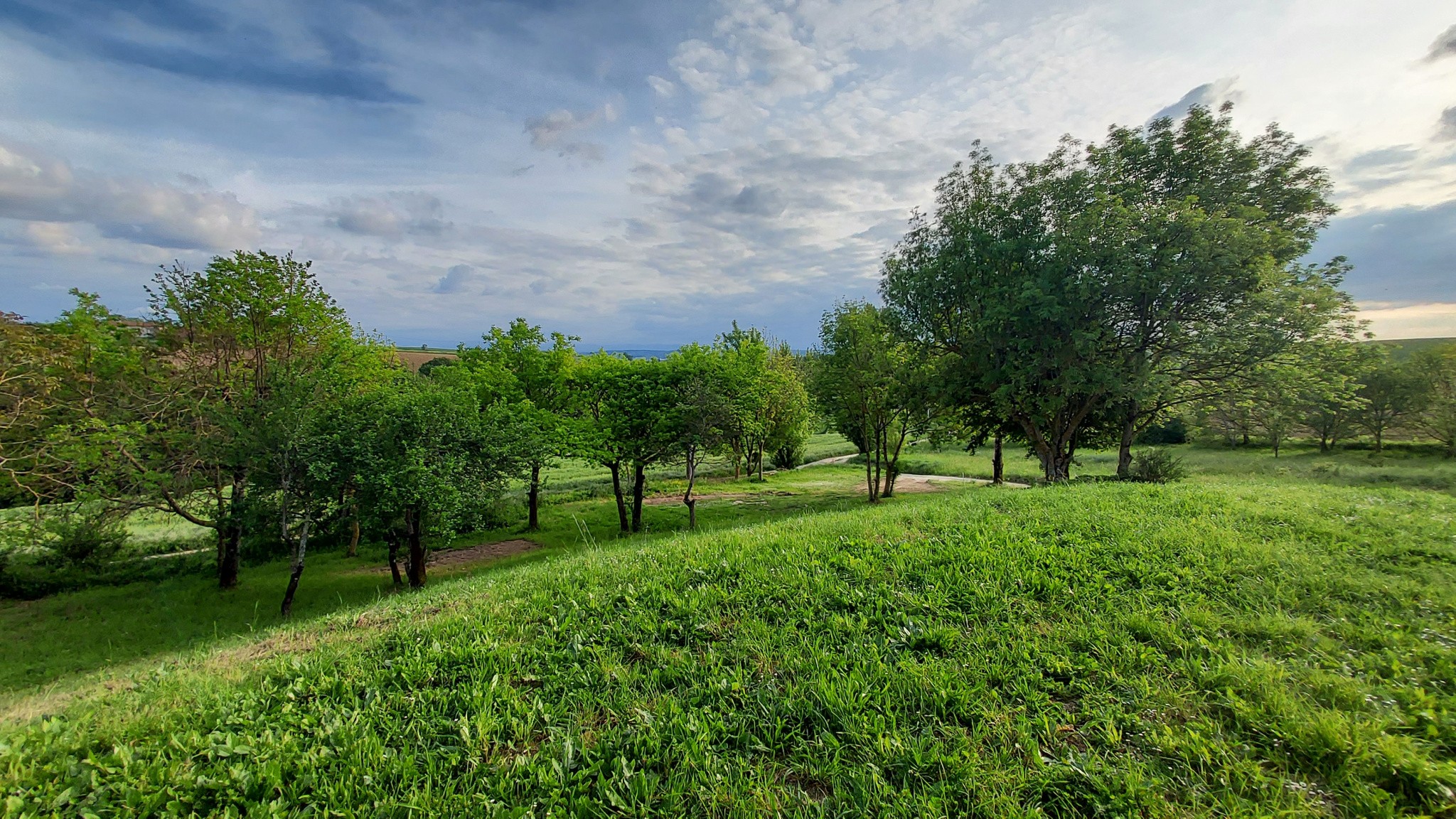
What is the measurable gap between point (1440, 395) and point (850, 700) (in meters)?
48.9

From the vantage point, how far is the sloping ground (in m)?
2.88

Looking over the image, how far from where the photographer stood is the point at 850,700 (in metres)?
3.62

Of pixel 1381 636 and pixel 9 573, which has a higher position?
pixel 1381 636

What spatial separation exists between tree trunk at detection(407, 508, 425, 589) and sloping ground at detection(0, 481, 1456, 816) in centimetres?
Answer: 875

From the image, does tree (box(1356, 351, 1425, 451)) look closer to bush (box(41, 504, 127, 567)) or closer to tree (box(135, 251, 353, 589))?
tree (box(135, 251, 353, 589))

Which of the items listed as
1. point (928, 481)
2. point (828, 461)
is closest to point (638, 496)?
point (928, 481)

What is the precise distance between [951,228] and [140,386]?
28176 millimetres

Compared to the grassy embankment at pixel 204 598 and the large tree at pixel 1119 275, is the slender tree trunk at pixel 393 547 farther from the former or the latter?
the large tree at pixel 1119 275

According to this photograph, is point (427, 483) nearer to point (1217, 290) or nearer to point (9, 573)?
point (9, 573)

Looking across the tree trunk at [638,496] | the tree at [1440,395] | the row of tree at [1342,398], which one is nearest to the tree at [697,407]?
the tree trunk at [638,496]

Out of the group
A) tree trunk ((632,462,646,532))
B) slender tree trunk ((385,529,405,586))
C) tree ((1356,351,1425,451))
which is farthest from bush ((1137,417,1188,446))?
slender tree trunk ((385,529,405,586))

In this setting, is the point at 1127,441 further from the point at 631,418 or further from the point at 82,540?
the point at 82,540

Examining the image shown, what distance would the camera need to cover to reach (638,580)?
6102 mm

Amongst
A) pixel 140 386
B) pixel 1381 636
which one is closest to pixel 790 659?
pixel 1381 636
